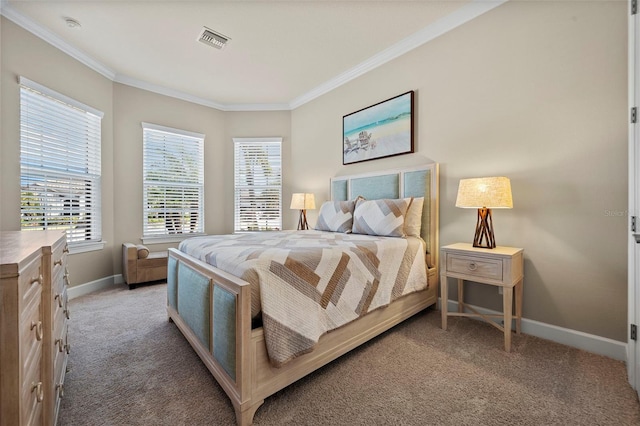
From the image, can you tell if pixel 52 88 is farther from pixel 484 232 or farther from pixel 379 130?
pixel 484 232

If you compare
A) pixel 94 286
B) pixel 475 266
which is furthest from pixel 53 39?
pixel 475 266

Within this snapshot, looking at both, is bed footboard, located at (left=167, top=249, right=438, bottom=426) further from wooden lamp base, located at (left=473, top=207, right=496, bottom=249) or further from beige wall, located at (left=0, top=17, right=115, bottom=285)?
beige wall, located at (left=0, top=17, right=115, bottom=285)

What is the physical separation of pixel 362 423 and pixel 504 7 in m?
3.24

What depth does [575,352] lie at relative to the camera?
1919 millimetres

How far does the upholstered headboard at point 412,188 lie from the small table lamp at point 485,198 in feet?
1.55

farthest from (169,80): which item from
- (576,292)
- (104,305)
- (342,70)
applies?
(576,292)

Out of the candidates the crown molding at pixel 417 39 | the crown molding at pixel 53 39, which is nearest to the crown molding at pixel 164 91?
the crown molding at pixel 53 39

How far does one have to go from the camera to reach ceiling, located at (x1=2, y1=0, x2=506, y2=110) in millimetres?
2461

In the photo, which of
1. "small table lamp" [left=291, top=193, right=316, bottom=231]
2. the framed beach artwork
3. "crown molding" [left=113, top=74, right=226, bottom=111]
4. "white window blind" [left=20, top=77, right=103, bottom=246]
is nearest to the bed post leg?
the framed beach artwork

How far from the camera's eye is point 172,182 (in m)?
4.27

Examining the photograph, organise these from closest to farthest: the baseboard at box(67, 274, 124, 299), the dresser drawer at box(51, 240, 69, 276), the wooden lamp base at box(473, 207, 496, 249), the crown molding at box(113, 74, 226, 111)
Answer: the dresser drawer at box(51, 240, 69, 276) < the wooden lamp base at box(473, 207, 496, 249) < the baseboard at box(67, 274, 124, 299) < the crown molding at box(113, 74, 226, 111)

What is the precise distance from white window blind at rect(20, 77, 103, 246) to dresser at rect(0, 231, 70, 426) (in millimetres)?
2474

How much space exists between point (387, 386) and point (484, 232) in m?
1.45

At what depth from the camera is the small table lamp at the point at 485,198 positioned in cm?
206
